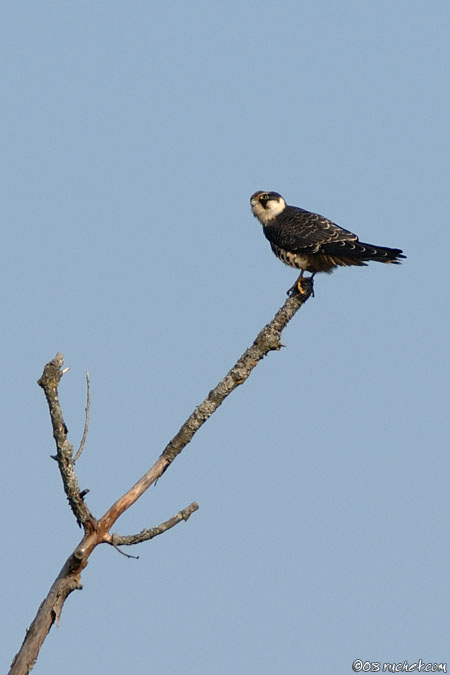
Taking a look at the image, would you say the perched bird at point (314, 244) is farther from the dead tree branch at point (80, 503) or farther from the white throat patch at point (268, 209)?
the dead tree branch at point (80, 503)

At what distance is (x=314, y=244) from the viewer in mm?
11086

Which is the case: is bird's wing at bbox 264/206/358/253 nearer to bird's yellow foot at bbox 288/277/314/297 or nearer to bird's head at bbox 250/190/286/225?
bird's head at bbox 250/190/286/225

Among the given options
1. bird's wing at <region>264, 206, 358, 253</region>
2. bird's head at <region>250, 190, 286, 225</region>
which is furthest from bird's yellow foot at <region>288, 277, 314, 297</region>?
bird's head at <region>250, 190, 286, 225</region>

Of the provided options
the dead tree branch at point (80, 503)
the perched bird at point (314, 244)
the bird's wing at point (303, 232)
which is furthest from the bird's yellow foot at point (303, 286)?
the dead tree branch at point (80, 503)

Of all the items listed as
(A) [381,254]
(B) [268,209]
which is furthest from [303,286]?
(B) [268,209]

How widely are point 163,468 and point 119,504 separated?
0.46 m

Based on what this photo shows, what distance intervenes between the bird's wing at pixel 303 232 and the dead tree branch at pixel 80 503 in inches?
144

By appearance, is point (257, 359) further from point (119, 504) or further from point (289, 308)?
point (119, 504)

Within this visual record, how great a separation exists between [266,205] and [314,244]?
174 centimetres

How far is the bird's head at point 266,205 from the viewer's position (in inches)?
491

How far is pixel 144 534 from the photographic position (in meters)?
7.00

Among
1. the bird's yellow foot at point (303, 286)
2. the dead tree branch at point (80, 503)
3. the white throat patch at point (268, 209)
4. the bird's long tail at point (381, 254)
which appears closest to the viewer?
the dead tree branch at point (80, 503)

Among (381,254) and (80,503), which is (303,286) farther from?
(80,503)

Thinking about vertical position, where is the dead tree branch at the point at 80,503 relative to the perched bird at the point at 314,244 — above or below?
below
